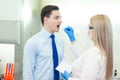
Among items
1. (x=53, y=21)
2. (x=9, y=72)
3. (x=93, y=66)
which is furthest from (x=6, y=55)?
(x=93, y=66)

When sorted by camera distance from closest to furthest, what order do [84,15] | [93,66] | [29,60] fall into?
[93,66]
[29,60]
[84,15]

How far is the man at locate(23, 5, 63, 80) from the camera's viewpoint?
2045mm

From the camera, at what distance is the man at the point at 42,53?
6.71 feet

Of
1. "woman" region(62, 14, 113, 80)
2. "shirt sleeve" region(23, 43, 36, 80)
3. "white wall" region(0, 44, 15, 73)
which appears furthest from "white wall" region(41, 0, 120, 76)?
"woman" region(62, 14, 113, 80)

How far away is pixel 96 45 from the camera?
1696 millimetres

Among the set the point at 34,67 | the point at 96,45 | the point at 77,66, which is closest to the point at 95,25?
the point at 96,45

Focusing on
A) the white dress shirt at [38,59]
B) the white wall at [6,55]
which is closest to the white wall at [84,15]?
the white wall at [6,55]

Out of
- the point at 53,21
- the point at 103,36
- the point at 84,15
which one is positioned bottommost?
the point at 103,36

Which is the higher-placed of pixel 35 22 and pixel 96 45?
pixel 35 22

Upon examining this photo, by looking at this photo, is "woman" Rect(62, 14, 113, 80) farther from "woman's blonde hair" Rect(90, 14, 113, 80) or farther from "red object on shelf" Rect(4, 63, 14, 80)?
"red object on shelf" Rect(4, 63, 14, 80)

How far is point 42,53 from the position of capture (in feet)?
6.83

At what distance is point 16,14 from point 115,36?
46.6 inches

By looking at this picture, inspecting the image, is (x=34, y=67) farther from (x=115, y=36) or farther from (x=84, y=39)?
(x=115, y=36)

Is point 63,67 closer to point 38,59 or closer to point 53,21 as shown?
point 38,59
